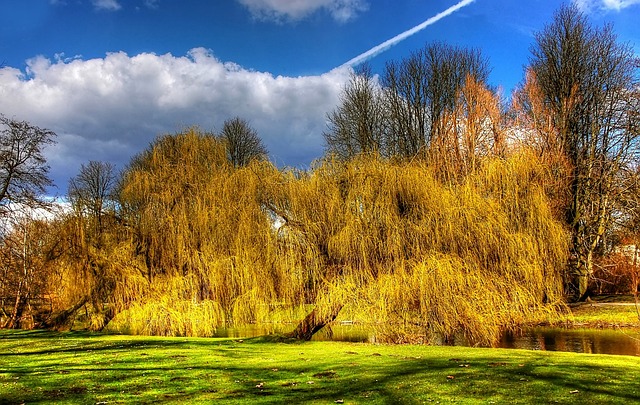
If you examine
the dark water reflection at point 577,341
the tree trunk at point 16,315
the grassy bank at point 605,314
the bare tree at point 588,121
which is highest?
the bare tree at point 588,121

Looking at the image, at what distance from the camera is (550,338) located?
1870 centimetres

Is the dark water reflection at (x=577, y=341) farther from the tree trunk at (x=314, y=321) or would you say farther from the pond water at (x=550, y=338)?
the tree trunk at (x=314, y=321)

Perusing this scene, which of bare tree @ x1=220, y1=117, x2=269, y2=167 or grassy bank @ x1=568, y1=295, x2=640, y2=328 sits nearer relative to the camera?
grassy bank @ x1=568, y1=295, x2=640, y2=328

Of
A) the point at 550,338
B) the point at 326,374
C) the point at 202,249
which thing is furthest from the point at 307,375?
the point at 550,338

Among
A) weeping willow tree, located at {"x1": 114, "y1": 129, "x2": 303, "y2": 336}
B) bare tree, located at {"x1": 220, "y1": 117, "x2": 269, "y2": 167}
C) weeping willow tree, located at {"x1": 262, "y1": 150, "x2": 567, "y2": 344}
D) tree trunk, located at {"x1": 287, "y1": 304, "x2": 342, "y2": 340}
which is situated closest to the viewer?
weeping willow tree, located at {"x1": 262, "y1": 150, "x2": 567, "y2": 344}

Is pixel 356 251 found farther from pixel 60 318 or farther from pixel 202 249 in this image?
pixel 60 318

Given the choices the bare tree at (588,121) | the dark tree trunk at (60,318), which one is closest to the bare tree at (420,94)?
the bare tree at (588,121)

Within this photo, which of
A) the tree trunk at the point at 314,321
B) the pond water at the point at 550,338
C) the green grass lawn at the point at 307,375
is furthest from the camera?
the pond water at the point at 550,338

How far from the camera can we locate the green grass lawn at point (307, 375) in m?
6.93

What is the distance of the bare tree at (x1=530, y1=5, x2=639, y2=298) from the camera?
26266mm

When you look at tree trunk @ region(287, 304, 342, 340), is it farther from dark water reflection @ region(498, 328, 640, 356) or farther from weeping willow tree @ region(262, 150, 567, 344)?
dark water reflection @ region(498, 328, 640, 356)

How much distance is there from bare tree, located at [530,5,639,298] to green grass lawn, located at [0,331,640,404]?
684 inches

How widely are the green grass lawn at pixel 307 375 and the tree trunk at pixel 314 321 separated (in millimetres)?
1590

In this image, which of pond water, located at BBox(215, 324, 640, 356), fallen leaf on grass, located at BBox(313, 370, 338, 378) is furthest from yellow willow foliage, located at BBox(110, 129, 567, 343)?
fallen leaf on grass, located at BBox(313, 370, 338, 378)
